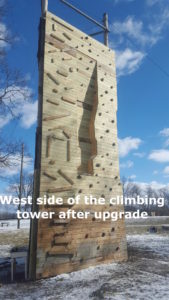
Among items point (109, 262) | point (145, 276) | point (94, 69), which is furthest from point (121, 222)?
point (94, 69)

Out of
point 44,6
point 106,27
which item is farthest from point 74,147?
point 106,27

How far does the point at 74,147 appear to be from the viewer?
8.96m

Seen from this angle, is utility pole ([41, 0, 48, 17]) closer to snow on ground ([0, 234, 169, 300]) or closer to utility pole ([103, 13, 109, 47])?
utility pole ([103, 13, 109, 47])

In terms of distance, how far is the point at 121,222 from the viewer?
978 centimetres

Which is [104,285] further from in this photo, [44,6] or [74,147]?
[44,6]

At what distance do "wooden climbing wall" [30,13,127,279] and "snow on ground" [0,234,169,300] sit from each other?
1.89 feet

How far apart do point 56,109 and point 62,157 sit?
161 centimetres

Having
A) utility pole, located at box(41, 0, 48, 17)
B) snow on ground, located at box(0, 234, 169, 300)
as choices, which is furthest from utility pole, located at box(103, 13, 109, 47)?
snow on ground, located at box(0, 234, 169, 300)

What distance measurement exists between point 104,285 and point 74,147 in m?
4.30

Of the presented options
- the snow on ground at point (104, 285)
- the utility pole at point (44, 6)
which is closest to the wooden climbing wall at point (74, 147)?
the utility pole at point (44, 6)

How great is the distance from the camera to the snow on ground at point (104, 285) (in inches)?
221

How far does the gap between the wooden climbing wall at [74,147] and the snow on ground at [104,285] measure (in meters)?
0.58

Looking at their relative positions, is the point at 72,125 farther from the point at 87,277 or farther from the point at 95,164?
the point at 87,277

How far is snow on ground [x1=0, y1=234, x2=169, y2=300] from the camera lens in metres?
5.63
